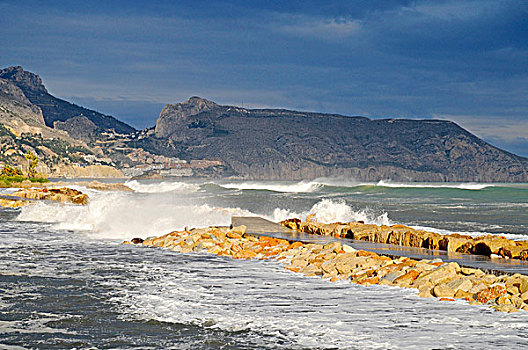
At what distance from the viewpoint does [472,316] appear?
310 inches

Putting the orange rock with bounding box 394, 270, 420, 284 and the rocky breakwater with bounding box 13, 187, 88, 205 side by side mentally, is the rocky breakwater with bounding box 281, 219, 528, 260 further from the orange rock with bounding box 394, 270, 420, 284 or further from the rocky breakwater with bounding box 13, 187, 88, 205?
the rocky breakwater with bounding box 13, 187, 88, 205

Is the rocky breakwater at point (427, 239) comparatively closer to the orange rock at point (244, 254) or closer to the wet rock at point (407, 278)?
the wet rock at point (407, 278)

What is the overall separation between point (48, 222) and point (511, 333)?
23.2 m

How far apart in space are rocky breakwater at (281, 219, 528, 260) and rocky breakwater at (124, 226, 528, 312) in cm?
211

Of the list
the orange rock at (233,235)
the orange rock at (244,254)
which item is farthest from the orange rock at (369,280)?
the orange rock at (233,235)

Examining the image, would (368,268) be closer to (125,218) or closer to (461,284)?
(461,284)

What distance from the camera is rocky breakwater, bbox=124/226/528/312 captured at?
8781 mm

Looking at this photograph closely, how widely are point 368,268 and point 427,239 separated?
3994 millimetres

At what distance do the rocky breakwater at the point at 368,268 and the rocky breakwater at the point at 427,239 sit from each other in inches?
82.9

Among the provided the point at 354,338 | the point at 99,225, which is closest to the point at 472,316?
the point at 354,338

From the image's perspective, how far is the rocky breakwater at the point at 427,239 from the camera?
1264cm

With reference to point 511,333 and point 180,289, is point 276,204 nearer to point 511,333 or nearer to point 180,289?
point 180,289

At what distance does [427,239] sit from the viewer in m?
14.7

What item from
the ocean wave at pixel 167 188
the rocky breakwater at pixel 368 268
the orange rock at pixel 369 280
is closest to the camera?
the rocky breakwater at pixel 368 268
